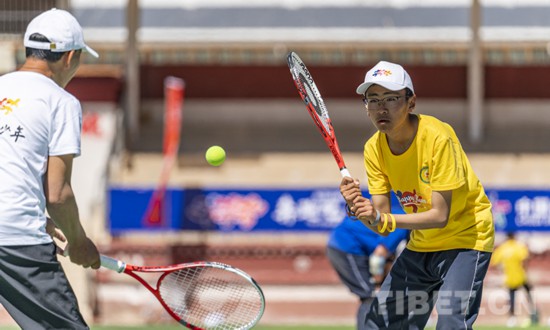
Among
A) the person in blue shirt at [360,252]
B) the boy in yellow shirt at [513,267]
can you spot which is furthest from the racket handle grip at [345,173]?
the boy in yellow shirt at [513,267]

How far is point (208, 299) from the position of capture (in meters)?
6.78

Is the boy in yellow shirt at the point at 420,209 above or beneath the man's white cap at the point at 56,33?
beneath

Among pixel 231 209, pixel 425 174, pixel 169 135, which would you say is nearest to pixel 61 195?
pixel 425 174

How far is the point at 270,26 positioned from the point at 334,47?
158 cm

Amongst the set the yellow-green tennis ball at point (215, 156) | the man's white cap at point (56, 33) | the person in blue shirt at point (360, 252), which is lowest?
the person in blue shirt at point (360, 252)

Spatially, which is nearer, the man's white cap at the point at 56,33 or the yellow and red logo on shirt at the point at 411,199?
Result: the man's white cap at the point at 56,33

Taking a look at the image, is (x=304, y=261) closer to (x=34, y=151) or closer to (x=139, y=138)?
(x=139, y=138)

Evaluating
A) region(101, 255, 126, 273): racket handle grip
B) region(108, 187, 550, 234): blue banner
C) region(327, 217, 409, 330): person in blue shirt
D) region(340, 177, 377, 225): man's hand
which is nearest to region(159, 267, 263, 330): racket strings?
region(101, 255, 126, 273): racket handle grip

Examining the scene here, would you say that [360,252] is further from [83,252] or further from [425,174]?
[83,252]

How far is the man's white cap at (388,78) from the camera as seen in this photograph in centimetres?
604

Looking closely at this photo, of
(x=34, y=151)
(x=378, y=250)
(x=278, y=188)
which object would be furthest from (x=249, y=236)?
(x=34, y=151)

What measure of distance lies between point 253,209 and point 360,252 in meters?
10.5

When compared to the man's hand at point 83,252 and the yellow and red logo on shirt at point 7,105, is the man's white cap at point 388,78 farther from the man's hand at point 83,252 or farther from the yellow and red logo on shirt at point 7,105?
the yellow and red logo on shirt at point 7,105

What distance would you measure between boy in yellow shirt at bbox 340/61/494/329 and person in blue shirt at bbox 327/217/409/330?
274 cm
